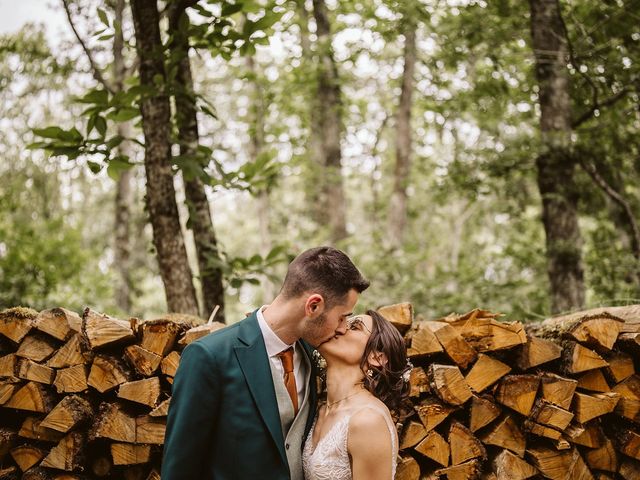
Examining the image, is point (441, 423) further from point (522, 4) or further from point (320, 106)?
point (320, 106)

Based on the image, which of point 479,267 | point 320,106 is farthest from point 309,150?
point 479,267

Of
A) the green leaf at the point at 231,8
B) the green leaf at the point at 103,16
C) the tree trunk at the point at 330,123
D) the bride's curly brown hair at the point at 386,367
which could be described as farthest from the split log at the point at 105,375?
the tree trunk at the point at 330,123

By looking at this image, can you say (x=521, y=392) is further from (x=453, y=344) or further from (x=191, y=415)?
(x=191, y=415)

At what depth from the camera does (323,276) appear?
2107mm

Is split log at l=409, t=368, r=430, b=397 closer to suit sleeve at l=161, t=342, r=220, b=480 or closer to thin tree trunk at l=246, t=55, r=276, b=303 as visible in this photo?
suit sleeve at l=161, t=342, r=220, b=480

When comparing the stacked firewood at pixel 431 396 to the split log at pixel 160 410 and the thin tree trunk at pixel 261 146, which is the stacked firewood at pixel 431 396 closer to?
the split log at pixel 160 410

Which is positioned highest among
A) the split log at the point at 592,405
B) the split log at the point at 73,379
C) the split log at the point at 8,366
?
the split log at the point at 8,366

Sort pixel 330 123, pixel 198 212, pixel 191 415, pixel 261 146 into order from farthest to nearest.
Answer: pixel 261 146 < pixel 330 123 < pixel 198 212 < pixel 191 415

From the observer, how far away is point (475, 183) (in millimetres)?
6719

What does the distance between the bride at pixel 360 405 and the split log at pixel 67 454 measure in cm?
137

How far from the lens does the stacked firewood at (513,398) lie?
2850mm

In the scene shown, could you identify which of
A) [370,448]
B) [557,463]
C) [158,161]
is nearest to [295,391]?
[370,448]

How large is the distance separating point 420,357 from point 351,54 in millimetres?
8473

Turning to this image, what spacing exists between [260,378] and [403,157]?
8.65 metres
